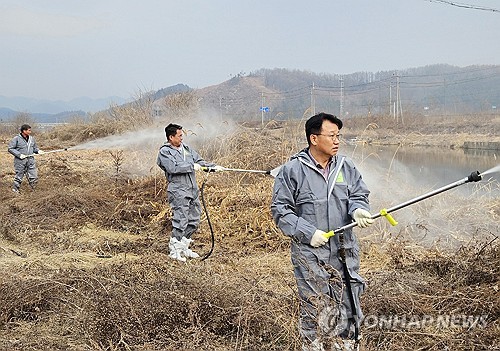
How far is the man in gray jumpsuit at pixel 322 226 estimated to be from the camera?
3.25m

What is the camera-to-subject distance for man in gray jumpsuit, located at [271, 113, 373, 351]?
3.25 meters

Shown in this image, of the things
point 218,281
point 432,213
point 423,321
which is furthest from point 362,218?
point 432,213

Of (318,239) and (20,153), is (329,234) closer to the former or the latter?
(318,239)

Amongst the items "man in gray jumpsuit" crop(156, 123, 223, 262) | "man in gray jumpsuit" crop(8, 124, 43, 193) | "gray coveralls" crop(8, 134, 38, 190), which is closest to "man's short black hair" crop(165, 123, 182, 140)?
"man in gray jumpsuit" crop(156, 123, 223, 262)

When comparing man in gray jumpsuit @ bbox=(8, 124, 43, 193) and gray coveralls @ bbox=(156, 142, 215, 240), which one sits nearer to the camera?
gray coveralls @ bbox=(156, 142, 215, 240)

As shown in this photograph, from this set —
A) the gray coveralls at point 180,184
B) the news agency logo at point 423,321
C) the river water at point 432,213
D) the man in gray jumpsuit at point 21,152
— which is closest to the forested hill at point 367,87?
the man in gray jumpsuit at point 21,152

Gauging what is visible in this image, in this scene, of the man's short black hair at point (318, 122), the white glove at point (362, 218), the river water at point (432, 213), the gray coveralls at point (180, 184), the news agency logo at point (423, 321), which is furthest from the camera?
the river water at point (432, 213)

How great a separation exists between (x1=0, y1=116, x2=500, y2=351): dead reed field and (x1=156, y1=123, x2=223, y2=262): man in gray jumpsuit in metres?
0.44

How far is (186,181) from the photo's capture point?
6.46 meters

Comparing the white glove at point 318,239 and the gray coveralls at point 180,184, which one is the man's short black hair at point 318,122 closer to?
the white glove at point 318,239

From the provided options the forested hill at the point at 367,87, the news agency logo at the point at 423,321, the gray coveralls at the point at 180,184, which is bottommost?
the news agency logo at the point at 423,321

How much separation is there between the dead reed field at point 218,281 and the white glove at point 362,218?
2.61 feet

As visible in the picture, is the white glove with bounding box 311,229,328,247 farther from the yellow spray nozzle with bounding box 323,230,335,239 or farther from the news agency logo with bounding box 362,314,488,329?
the news agency logo with bounding box 362,314,488,329

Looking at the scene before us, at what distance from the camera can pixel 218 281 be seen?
452 centimetres
